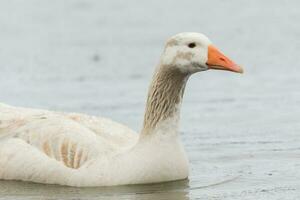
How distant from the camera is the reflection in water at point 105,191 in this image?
11.1 meters

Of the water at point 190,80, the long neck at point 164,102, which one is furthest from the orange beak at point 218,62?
the water at point 190,80

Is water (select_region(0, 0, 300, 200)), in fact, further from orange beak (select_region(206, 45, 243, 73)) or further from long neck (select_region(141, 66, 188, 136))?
orange beak (select_region(206, 45, 243, 73))

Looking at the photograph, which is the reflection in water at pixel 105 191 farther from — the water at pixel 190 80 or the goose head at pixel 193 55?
the goose head at pixel 193 55

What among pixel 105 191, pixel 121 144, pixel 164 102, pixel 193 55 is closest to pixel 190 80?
pixel 121 144

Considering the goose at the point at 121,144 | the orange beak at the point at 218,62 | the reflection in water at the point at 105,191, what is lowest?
the reflection in water at the point at 105,191

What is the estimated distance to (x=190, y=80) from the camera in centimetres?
1862

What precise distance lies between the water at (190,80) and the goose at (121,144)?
143 millimetres

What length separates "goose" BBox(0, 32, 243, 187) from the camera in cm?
1135

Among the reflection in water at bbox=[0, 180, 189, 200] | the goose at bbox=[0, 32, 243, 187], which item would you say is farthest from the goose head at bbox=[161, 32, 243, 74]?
the reflection in water at bbox=[0, 180, 189, 200]

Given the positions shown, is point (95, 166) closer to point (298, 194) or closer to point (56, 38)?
point (298, 194)

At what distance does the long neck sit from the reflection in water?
2.27ft

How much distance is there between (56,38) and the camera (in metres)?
23.1

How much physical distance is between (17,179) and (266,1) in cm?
1673

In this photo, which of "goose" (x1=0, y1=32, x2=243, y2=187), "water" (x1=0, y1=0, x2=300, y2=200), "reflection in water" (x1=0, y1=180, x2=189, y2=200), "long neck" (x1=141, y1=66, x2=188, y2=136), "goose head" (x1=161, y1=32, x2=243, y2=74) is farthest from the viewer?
"water" (x1=0, y1=0, x2=300, y2=200)
